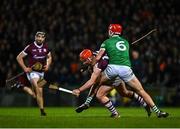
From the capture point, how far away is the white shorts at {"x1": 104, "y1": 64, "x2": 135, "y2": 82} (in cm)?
1511

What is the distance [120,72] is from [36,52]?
3.70 m

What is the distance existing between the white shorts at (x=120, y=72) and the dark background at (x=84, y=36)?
30.1 feet

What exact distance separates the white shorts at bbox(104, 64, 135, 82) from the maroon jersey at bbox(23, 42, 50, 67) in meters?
3.28

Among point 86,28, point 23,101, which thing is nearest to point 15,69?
point 23,101

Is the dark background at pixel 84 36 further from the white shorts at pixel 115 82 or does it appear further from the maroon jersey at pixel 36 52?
the white shorts at pixel 115 82

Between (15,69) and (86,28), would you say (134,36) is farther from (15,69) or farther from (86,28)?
(15,69)

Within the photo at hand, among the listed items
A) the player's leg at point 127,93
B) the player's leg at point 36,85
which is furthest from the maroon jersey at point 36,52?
the player's leg at point 127,93

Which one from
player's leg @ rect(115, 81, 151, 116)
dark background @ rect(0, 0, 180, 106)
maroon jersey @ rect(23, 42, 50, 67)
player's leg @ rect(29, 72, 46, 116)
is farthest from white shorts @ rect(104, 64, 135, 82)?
dark background @ rect(0, 0, 180, 106)

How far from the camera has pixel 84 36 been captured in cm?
2891

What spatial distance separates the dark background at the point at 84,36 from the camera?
26984 mm

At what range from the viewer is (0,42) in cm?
2869

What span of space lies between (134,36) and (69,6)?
414cm

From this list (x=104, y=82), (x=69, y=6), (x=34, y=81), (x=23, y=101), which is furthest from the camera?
(x=69, y=6)

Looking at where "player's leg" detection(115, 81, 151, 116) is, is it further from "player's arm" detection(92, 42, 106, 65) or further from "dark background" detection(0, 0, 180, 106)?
"dark background" detection(0, 0, 180, 106)
